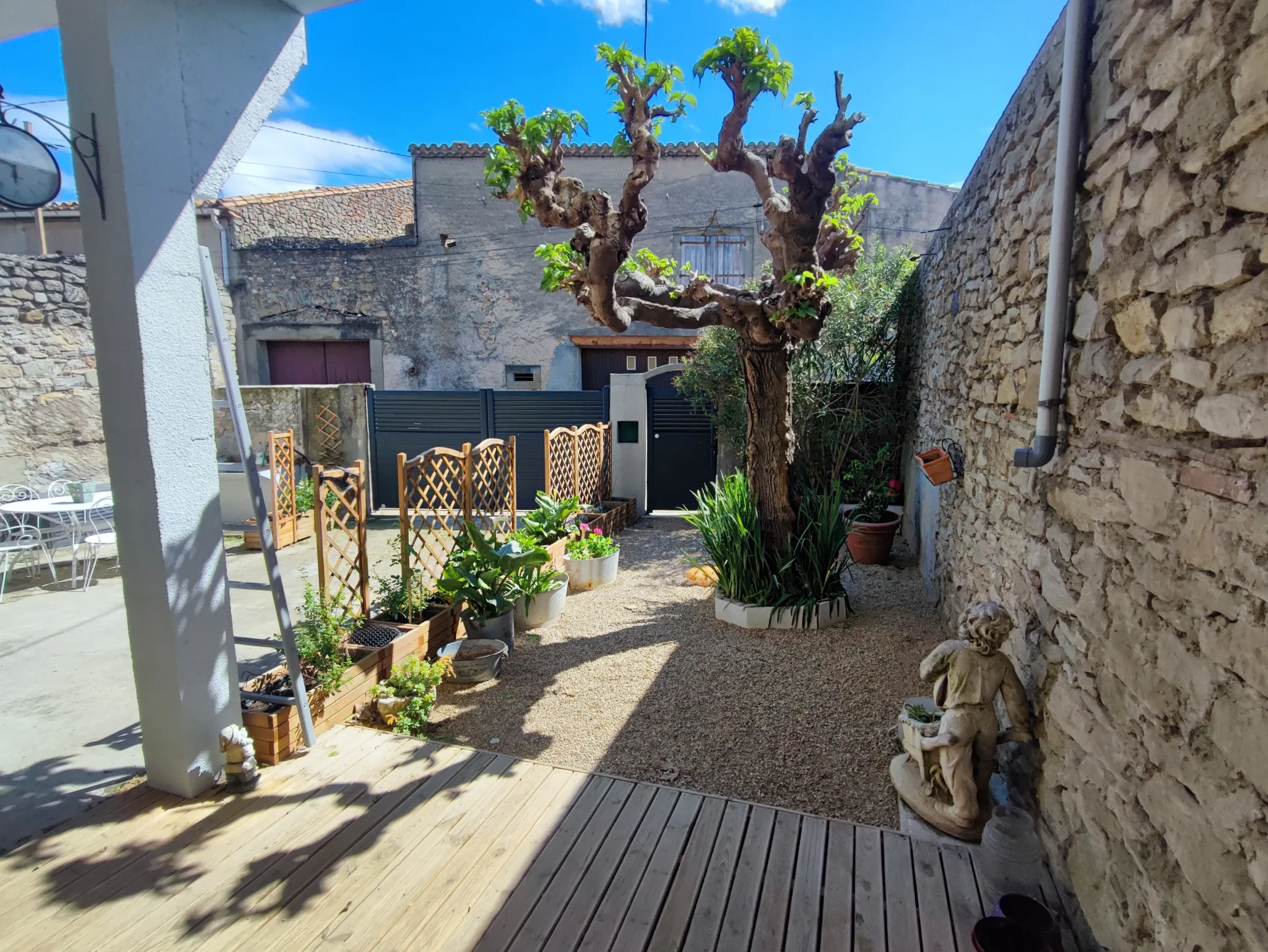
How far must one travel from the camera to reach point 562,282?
13.4 feet

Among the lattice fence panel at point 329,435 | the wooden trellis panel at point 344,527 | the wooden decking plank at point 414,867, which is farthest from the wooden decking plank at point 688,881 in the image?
the lattice fence panel at point 329,435

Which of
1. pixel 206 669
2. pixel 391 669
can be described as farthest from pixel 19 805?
pixel 391 669

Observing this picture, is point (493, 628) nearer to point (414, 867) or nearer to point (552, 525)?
point (552, 525)

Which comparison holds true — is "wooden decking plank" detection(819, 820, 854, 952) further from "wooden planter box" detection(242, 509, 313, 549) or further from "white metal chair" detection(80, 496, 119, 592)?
"wooden planter box" detection(242, 509, 313, 549)

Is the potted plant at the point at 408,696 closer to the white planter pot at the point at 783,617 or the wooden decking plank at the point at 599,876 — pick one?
the wooden decking plank at the point at 599,876

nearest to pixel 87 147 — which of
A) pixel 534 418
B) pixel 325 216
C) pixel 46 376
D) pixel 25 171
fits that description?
pixel 25 171

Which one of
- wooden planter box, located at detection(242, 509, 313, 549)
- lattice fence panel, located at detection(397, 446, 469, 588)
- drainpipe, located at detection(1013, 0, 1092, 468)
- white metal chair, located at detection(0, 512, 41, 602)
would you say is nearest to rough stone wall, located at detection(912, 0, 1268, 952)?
drainpipe, located at detection(1013, 0, 1092, 468)

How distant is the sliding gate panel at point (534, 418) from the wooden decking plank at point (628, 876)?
5.91 metres

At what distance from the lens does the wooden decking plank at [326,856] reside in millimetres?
Result: 1794

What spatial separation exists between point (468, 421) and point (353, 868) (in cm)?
673

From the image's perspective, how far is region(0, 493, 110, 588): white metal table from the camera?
191 inches

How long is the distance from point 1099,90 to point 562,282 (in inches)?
113

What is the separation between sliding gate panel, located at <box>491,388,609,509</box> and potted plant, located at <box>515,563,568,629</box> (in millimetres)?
3682

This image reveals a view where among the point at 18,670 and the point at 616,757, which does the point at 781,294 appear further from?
the point at 18,670
